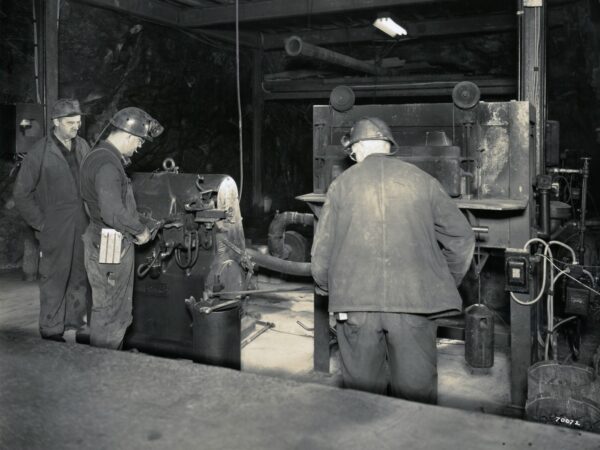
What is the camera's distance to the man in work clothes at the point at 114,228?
3943 millimetres

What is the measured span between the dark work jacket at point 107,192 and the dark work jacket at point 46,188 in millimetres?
737

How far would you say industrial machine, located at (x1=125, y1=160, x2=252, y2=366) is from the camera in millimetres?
4465

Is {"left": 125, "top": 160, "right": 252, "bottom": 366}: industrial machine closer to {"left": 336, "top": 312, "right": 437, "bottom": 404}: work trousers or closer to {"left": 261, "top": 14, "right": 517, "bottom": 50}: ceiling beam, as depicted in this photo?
{"left": 336, "top": 312, "right": 437, "bottom": 404}: work trousers

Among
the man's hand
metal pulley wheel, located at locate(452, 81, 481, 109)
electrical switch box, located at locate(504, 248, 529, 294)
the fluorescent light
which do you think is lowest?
electrical switch box, located at locate(504, 248, 529, 294)

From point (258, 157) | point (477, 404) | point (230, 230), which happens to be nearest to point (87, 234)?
point (230, 230)

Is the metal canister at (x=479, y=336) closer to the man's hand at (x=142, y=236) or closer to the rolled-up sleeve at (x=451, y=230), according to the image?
the rolled-up sleeve at (x=451, y=230)

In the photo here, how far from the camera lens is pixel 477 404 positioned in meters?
3.92

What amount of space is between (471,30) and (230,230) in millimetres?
6595

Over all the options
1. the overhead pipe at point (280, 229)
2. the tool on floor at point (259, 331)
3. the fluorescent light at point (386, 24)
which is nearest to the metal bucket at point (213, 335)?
the tool on floor at point (259, 331)

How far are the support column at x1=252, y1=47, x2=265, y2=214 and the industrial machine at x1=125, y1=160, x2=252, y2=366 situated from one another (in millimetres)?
6199

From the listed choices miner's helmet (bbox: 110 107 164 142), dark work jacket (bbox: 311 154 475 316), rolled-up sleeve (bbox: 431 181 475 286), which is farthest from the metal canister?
miner's helmet (bbox: 110 107 164 142)

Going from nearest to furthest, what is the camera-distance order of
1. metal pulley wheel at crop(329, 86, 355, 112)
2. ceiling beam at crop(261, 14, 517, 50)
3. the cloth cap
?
metal pulley wheel at crop(329, 86, 355, 112), the cloth cap, ceiling beam at crop(261, 14, 517, 50)

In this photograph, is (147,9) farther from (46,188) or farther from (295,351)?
(295,351)

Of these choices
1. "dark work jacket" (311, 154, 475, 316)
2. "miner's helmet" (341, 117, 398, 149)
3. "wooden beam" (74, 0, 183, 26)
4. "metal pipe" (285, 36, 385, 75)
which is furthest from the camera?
"wooden beam" (74, 0, 183, 26)
